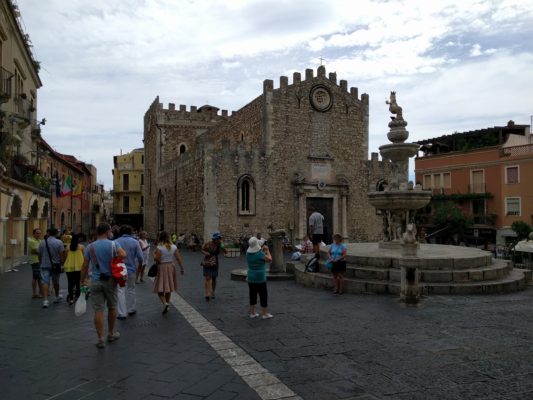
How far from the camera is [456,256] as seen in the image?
10875 millimetres

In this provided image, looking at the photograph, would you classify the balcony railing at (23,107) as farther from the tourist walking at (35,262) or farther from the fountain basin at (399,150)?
the fountain basin at (399,150)

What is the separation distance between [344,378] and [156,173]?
1343 inches

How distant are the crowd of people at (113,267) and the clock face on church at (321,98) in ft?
61.5

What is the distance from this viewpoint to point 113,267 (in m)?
6.19

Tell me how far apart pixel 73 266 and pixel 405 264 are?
21.6ft

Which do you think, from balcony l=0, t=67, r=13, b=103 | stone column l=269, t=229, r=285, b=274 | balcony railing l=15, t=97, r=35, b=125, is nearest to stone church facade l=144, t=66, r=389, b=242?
balcony railing l=15, t=97, r=35, b=125

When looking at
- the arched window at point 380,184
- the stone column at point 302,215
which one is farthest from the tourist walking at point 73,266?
the arched window at point 380,184

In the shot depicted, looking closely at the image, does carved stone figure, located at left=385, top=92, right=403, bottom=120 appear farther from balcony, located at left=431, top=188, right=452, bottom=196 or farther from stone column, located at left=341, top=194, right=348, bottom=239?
balcony, located at left=431, top=188, right=452, bottom=196

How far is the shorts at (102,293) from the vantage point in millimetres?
6141

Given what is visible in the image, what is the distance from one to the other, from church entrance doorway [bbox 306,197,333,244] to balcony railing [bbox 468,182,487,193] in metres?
14.8

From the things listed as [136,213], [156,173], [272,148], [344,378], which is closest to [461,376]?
[344,378]

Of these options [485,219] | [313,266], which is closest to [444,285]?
[313,266]

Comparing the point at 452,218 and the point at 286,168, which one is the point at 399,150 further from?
the point at 452,218

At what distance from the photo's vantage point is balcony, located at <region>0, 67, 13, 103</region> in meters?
15.6
